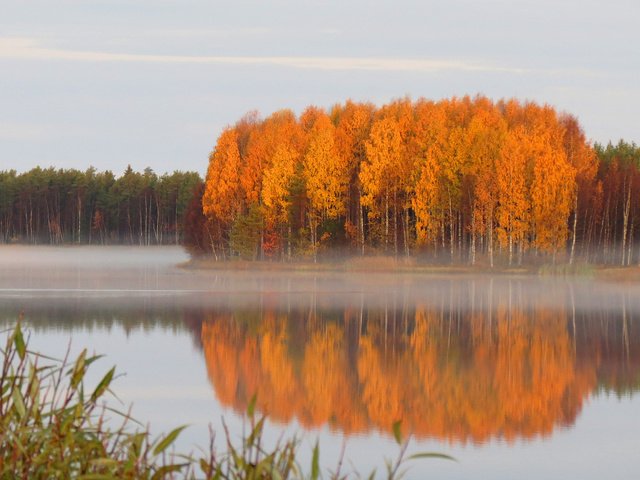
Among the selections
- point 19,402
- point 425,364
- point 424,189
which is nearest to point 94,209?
point 424,189

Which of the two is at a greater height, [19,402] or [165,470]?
[19,402]

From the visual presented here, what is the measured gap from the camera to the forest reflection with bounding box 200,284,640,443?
51.5ft

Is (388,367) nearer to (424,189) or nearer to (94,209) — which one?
(424,189)

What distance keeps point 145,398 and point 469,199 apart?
49671 mm

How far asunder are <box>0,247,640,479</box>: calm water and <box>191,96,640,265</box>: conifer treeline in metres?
21.2

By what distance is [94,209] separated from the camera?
15400 centimetres

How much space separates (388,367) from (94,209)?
13677 centimetres

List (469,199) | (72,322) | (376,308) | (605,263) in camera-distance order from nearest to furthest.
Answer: (72,322) < (376,308) < (469,199) < (605,263)

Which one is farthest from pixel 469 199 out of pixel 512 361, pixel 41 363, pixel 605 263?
pixel 41 363

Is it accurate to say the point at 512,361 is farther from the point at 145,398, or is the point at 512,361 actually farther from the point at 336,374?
the point at 145,398

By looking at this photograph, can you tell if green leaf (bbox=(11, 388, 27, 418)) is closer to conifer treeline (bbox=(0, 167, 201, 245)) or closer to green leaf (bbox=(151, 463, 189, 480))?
green leaf (bbox=(151, 463, 189, 480))

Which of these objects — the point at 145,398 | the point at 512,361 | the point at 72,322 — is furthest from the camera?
the point at 72,322

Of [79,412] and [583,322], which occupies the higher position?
[79,412]

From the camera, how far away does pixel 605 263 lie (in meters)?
69.6
